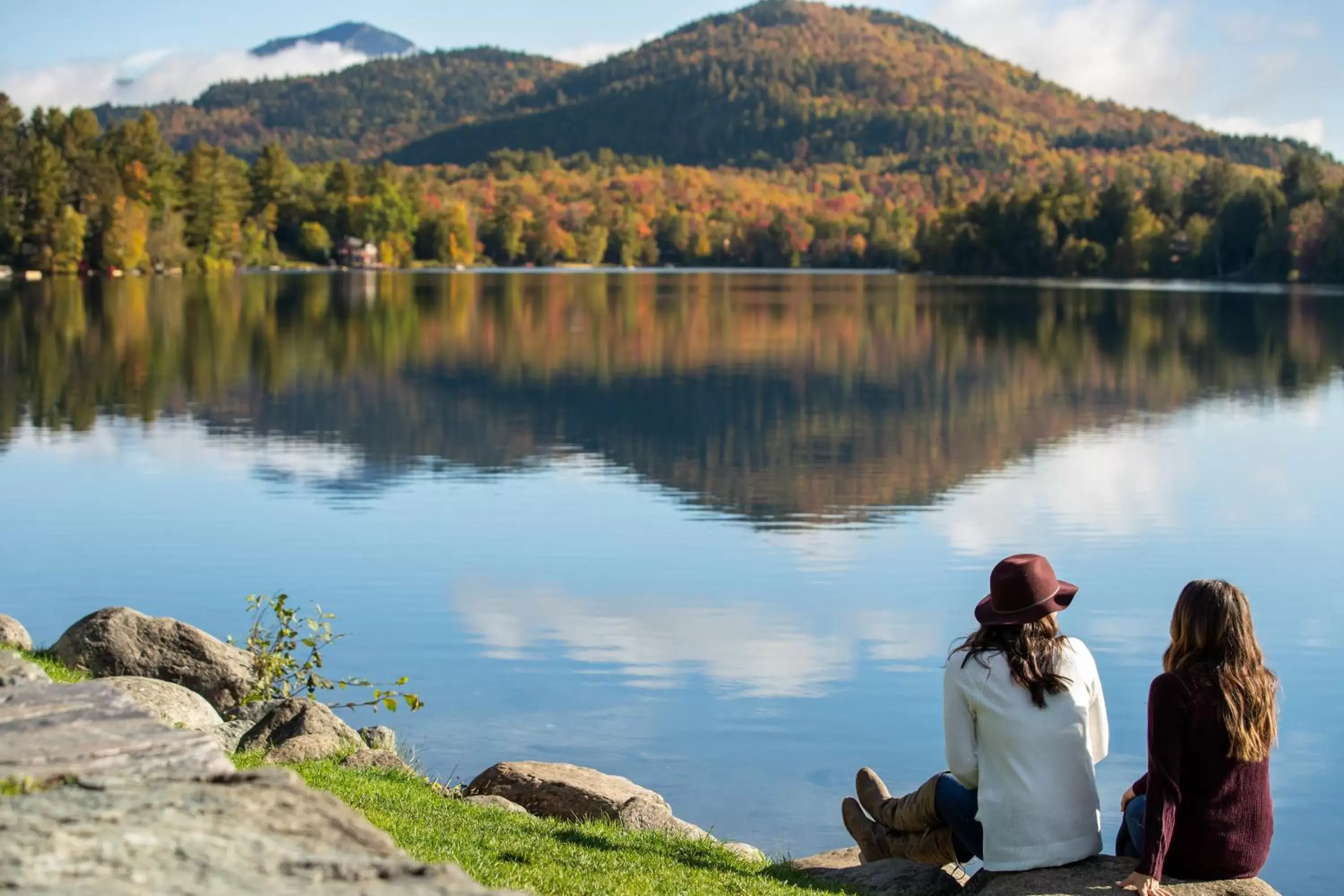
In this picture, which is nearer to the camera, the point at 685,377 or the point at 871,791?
the point at 871,791

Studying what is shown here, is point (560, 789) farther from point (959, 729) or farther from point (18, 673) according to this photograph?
point (18, 673)

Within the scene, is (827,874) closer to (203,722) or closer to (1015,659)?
(1015,659)

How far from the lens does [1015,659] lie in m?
6.37

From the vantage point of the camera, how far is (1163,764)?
6047mm

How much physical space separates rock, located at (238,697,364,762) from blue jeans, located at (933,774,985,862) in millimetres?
3900

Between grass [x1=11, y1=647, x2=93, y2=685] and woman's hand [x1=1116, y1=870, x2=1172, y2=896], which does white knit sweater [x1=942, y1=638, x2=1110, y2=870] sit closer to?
woman's hand [x1=1116, y1=870, x2=1172, y2=896]

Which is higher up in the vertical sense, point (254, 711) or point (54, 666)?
point (54, 666)

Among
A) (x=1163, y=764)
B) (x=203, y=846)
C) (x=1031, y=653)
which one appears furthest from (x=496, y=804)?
(x=203, y=846)

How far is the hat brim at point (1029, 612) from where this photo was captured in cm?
626

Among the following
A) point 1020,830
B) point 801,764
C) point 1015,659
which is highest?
point 1015,659

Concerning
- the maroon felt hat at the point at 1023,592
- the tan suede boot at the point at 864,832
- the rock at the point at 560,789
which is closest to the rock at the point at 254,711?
the rock at the point at 560,789

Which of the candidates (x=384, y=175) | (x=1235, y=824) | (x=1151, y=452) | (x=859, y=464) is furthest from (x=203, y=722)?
(x=384, y=175)

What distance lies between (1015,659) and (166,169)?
129079mm

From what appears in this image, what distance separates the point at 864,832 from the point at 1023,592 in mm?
1713
